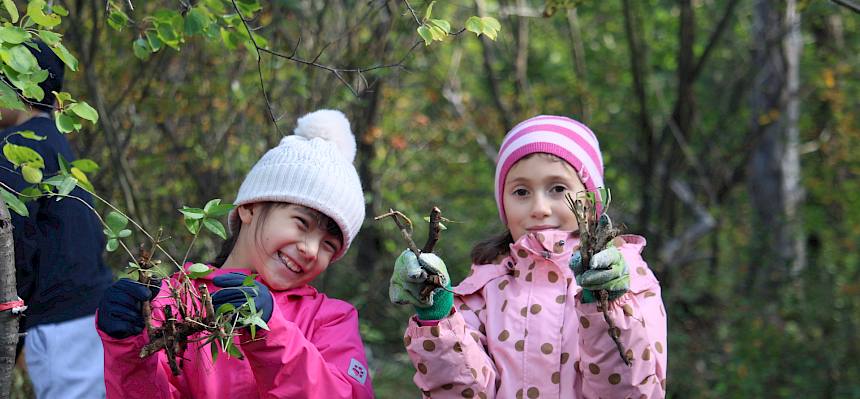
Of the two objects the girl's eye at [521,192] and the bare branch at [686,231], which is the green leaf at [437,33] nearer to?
the girl's eye at [521,192]

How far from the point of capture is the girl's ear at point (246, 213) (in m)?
2.90

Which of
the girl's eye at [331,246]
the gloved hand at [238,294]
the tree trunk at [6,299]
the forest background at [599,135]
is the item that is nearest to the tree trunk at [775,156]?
the forest background at [599,135]

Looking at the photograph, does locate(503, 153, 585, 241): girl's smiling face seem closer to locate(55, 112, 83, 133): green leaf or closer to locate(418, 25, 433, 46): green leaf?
locate(418, 25, 433, 46): green leaf

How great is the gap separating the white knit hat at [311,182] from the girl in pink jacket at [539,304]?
1.34 ft

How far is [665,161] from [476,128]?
1.53m

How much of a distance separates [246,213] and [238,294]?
0.68m

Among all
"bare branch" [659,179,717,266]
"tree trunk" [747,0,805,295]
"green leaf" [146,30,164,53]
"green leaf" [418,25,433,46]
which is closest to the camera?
"green leaf" [418,25,433,46]

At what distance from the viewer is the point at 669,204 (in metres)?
7.70

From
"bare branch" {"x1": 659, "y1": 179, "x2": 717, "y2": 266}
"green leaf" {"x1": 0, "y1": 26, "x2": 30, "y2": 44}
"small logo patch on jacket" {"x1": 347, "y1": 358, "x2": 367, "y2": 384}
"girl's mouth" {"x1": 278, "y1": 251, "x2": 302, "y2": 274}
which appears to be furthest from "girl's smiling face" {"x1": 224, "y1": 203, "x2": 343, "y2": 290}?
"bare branch" {"x1": 659, "y1": 179, "x2": 717, "y2": 266}

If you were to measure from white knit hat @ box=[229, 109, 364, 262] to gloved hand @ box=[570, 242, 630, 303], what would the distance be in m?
0.82

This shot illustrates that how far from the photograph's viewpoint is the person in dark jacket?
3.30 metres

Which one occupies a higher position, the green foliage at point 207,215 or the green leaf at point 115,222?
the green foliage at point 207,215

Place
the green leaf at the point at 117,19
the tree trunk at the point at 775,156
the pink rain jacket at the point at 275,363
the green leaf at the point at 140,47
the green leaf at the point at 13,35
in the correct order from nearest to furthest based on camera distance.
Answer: the green leaf at the point at 13,35 < the pink rain jacket at the point at 275,363 < the green leaf at the point at 117,19 < the green leaf at the point at 140,47 < the tree trunk at the point at 775,156

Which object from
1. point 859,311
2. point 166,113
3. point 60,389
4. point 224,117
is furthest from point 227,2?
point 859,311
